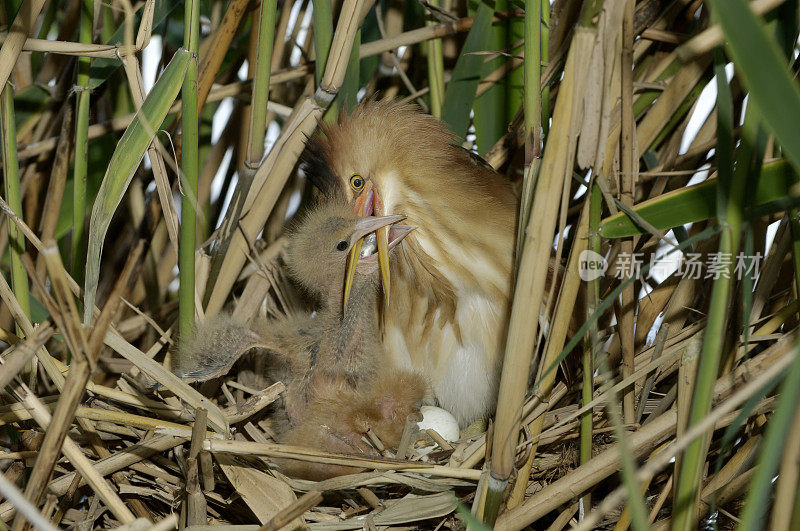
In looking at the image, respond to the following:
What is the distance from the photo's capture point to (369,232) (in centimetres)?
126

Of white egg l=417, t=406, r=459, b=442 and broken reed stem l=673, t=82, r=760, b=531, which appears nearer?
broken reed stem l=673, t=82, r=760, b=531

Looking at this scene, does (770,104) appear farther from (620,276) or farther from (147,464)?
(147,464)

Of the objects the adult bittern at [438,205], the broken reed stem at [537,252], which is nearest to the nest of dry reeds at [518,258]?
the broken reed stem at [537,252]

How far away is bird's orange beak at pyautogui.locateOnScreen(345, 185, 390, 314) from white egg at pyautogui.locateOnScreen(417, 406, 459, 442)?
23 cm

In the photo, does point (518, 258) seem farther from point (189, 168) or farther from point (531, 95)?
point (189, 168)

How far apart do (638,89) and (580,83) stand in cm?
57

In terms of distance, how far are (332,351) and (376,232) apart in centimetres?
22

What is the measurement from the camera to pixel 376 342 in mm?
1387

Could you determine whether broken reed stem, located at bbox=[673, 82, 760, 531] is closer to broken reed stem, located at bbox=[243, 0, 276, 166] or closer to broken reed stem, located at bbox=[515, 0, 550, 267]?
broken reed stem, located at bbox=[515, 0, 550, 267]

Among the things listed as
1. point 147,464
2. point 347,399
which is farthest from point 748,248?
point 147,464

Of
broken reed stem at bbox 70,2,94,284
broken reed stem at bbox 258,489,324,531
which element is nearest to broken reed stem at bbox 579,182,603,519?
broken reed stem at bbox 258,489,324,531

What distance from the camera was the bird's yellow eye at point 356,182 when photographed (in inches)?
52.3

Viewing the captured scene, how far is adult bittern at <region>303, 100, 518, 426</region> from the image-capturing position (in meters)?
1.31

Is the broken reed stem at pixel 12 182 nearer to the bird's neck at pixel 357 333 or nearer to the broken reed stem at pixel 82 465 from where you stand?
the broken reed stem at pixel 82 465
